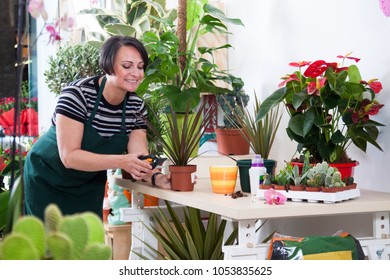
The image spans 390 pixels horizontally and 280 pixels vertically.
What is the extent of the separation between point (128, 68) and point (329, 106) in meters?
0.58

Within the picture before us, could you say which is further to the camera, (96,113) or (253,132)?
(253,132)

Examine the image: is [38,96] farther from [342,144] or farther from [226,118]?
[226,118]

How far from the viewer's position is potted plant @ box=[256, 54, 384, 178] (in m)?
1.83

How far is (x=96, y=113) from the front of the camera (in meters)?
1.75

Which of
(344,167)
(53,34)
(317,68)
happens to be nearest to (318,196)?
(344,167)

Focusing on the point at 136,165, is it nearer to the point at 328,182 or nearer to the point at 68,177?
the point at 68,177

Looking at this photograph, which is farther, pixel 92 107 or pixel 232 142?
pixel 232 142

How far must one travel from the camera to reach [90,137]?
1711 mm

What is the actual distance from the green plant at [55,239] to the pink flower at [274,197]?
1.11 metres

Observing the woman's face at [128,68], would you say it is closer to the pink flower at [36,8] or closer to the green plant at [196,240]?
the green plant at [196,240]

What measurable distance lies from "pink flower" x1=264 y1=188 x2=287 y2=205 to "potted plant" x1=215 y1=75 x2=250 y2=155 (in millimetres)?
872
